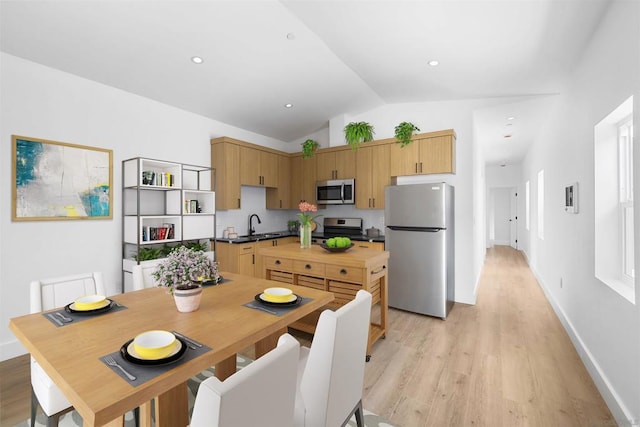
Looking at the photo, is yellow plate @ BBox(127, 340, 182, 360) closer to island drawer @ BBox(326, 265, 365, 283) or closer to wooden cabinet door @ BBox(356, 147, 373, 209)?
island drawer @ BBox(326, 265, 365, 283)

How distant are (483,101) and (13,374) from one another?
5.62m

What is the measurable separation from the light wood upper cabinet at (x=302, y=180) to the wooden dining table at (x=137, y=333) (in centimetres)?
341

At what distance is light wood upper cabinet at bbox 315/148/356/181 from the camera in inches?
185

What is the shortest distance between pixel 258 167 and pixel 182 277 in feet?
11.5

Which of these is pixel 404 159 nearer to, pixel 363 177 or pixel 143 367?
pixel 363 177

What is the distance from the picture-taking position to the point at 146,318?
1.42 meters

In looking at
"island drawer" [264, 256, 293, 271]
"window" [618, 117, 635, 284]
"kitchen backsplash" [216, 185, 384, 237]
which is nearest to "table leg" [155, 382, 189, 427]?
"island drawer" [264, 256, 293, 271]

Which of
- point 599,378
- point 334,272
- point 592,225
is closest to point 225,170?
point 334,272

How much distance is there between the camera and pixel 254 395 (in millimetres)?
788

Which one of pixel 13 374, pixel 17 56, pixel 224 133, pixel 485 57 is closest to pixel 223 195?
pixel 224 133

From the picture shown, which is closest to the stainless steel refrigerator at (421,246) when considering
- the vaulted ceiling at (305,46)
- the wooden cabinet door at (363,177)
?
the wooden cabinet door at (363,177)

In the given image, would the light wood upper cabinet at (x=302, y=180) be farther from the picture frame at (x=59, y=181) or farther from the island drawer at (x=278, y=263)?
the picture frame at (x=59, y=181)

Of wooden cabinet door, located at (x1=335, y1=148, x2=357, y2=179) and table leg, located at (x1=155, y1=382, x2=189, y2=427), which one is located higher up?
wooden cabinet door, located at (x1=335, y1=148, x2=357, y2=179)

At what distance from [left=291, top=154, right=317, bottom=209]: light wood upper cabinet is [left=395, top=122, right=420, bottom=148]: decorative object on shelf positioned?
155 centimetres
